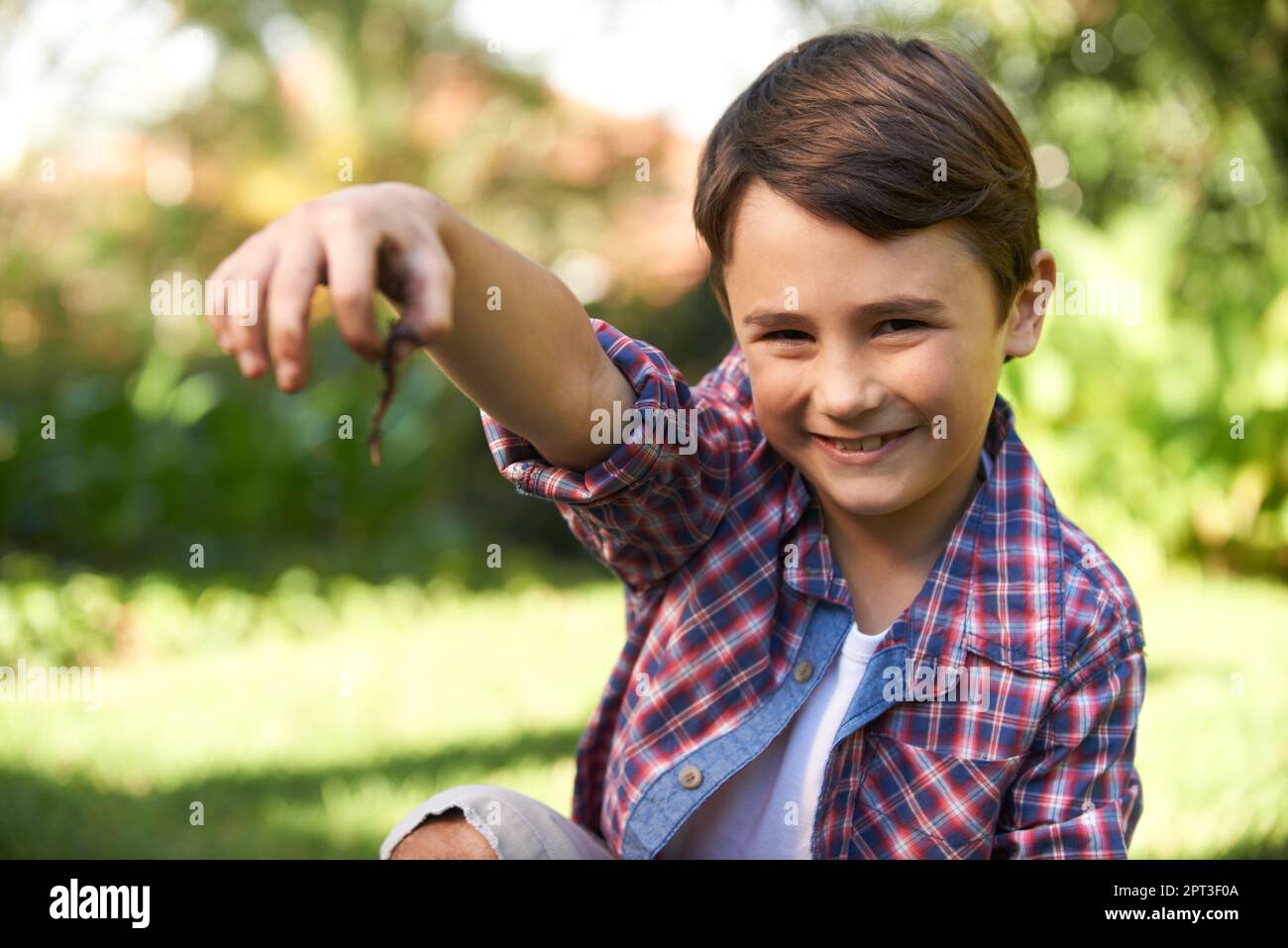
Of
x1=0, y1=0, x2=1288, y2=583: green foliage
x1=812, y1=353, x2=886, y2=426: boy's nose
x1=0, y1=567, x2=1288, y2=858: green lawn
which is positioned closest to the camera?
x1=812, y1=353, x2=886, y2=426: boy's nose

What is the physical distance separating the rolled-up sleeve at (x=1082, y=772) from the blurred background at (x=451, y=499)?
38.1 inches

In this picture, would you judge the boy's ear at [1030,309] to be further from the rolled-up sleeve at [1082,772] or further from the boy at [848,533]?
the rolled-up sleeve at [1082,772]

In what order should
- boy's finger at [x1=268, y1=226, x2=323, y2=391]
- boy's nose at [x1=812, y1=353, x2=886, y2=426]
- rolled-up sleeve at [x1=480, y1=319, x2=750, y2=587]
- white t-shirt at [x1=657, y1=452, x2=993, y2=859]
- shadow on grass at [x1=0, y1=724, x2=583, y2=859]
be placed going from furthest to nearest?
shadow on grass at [x1=0, y1=724, x2=583, y2=859] < white t-shirt at [x1=657, y1=452, x2=993, y2=859] < boy's nose at [x1=812, y1=353, x2=886, y2=426] < rolled-up sleeve at [x1=480, y1=319, x2=750, y2=587] < boy's finger at [x1=268, y1=226, x2=323, y2=391]

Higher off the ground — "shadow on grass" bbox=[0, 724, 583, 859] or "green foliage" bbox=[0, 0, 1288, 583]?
"green foliage" bbox=[0, 0, 1288, 583]

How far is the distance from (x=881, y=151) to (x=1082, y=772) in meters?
0.84

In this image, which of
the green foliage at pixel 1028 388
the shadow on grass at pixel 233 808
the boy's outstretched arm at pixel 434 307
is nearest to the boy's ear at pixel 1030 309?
the boy's outstretched arm at pixel 434 307

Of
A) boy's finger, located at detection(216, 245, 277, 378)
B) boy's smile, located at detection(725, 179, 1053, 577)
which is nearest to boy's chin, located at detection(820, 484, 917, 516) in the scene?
boy's smile, located at detection(725, 179, 1053, 577)

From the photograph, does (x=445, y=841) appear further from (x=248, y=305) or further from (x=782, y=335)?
(x=248, y=305)

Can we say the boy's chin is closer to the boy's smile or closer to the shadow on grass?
the boy's smile

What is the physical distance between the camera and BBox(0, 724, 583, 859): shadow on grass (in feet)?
9.18

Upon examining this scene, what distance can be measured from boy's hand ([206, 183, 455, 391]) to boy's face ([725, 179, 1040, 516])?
607 mm

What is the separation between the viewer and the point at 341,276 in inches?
39.0

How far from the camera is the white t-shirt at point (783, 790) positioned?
5.74 feet
